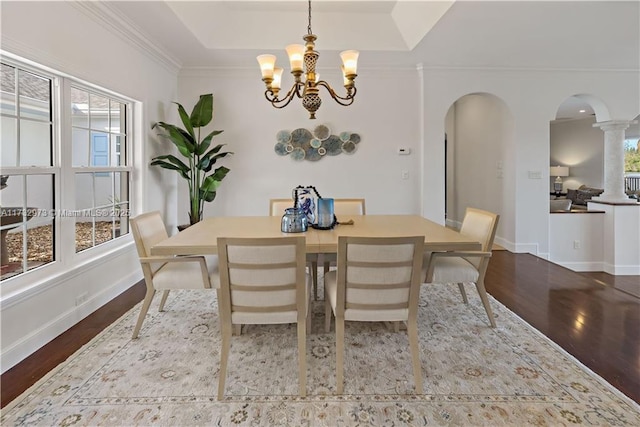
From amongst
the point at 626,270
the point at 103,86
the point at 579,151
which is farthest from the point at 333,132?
the point at 579,151

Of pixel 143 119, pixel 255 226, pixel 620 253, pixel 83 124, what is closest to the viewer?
pixel 255 226

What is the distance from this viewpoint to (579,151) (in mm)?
9820

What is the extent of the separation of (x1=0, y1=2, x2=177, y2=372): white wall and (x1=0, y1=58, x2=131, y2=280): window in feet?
0.36

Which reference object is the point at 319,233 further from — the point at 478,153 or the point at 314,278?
the point at 478,153

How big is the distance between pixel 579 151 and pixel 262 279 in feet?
36.3

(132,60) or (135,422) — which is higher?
(132,60)

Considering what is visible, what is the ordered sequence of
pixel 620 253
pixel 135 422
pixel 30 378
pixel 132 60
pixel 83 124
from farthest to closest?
pixel 620 253 < pixel 132 60 < pixel 83 124 < pixel 30 378 < pixel 135 422

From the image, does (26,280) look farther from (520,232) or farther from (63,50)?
(520,232)

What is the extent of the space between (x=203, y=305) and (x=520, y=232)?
13.9ft

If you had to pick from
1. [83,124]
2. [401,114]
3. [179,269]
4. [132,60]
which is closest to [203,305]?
[179,269]

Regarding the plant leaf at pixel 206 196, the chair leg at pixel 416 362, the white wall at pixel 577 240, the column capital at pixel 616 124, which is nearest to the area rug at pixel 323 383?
the chair leg at pixel 416 362

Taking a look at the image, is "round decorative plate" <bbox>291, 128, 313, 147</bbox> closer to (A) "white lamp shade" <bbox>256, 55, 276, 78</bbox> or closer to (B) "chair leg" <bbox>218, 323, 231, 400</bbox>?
(A) "white lamp shade" <bbox>256, 55, 276, 78</bbox>

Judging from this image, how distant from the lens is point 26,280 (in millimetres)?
2354

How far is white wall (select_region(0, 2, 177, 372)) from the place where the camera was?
218cm
